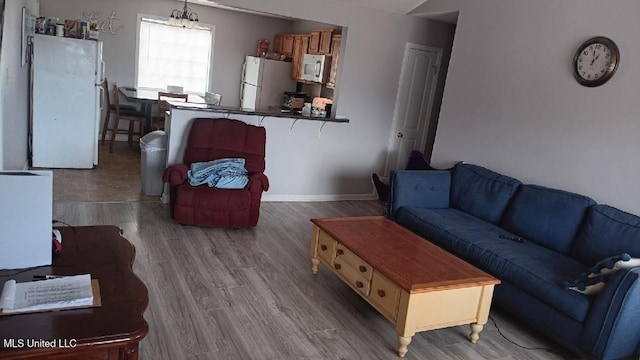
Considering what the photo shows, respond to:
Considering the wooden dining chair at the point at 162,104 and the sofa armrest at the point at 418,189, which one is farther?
the wooden dining chair at the point at 162,104

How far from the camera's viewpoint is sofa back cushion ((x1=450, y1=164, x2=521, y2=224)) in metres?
3.97

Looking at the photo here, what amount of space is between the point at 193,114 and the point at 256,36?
12.8ft

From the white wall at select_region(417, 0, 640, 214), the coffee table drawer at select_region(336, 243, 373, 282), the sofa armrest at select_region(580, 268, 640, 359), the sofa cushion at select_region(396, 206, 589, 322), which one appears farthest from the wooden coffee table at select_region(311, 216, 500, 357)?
the white wall at select_region(417, 0, 640, 214)

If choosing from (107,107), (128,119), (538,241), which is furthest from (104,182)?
(538,241)

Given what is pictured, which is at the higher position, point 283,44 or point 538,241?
point 283,44


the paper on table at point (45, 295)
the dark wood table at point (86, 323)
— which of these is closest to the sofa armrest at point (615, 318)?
the dark wood table at point (86, 323)

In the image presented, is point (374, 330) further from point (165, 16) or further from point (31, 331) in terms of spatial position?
point (165, 16)

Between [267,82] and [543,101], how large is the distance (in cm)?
456

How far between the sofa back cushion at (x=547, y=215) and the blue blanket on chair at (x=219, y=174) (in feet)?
7.42

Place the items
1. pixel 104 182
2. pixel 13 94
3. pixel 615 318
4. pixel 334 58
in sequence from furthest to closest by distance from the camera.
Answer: pixel 334 58, pixel 104 182, pixel 13 94, pixel 615 318

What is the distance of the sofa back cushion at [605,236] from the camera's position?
9.89 feet

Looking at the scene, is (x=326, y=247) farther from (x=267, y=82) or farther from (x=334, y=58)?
(x=267, y=82)

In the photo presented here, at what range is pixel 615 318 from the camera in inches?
101

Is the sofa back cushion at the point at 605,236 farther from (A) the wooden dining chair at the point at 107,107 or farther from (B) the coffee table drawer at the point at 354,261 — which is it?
(A) the wooden dining chair at the point at 107,107
